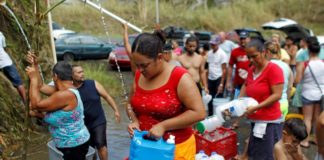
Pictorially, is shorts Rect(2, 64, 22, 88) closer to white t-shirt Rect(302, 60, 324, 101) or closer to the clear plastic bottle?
the clear plastic bottle

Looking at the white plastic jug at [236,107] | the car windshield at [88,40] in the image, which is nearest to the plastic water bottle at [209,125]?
the white plastic jug at [236,107]

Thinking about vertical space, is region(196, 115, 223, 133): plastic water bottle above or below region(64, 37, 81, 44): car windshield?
above

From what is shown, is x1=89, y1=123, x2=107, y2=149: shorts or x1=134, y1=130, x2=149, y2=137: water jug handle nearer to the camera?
x1=134, y1=130, x2=149, y2=137: water jug handle

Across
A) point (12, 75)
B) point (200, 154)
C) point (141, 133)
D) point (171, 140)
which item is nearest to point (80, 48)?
point (12, 75)

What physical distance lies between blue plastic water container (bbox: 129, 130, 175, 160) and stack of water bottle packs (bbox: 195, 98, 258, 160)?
2.47 meters

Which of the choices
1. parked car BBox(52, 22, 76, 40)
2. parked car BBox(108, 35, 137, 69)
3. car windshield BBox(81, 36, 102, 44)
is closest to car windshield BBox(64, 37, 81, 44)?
car windshield BBox(81, 36, 102, 44)

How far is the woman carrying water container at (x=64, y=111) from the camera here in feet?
13.5

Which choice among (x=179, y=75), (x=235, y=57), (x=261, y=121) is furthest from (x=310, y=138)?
(x=179, y=75)

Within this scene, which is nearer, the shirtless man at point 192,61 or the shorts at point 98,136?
the shorts at point 98,136

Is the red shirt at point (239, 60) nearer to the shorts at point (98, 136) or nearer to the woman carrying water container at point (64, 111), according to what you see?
the shorts at point (98, 136)

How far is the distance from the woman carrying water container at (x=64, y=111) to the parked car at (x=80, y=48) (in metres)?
13.0

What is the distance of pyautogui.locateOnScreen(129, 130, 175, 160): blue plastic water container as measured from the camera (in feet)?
8.93

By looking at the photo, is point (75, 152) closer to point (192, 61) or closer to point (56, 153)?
point (56, 153)

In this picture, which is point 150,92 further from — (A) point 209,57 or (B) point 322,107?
(A) point 209,57
